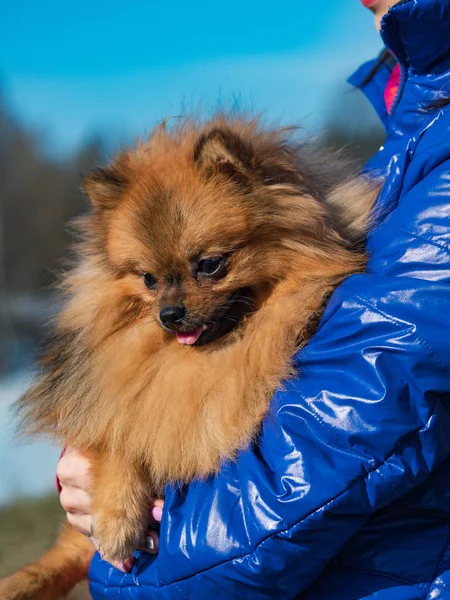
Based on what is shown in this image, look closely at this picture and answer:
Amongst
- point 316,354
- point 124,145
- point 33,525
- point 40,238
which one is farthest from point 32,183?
point 316,354

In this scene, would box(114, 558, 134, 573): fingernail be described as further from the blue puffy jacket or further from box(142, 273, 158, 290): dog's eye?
box(142, 273, 158, 290): dog's eye

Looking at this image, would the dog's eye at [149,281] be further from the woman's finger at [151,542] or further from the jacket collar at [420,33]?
the jacket collar at [420,33]

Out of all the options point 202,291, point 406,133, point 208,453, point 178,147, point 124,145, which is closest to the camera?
point 208,453

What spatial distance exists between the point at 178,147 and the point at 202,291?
1.82 feet

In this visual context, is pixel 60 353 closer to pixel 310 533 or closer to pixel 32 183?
pixel 310 533

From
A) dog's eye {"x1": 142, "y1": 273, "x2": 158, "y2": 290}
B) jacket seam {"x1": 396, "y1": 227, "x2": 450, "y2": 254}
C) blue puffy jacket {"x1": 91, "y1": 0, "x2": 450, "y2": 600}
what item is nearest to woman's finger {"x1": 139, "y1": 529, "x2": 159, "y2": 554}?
blue puffy jacket {"x1": 91, "y1": 0, "x2": 450, "y2": 600}

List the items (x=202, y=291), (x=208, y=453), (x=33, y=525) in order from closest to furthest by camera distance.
Result: (x=208, y=453), (x=202, y=291), (x=33, y=525)

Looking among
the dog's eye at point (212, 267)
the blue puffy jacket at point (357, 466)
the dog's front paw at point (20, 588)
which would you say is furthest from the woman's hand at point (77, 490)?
the dog's eye at point (212, 267)

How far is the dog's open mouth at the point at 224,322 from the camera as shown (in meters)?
2.18

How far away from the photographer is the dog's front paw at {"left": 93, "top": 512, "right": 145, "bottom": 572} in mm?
1950

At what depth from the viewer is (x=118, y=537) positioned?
2.00 metres

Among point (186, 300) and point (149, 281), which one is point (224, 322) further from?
point (149, 281)

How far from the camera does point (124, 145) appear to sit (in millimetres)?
2549

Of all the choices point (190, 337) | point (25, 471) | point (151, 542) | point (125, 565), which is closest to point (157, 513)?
point (151, 542)
